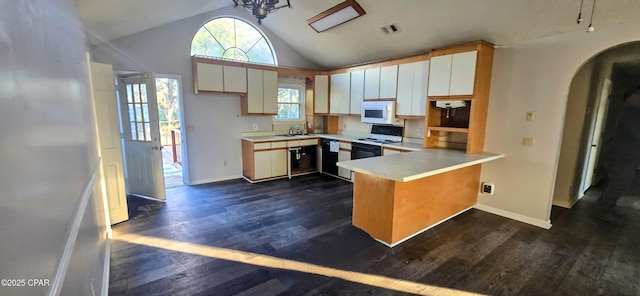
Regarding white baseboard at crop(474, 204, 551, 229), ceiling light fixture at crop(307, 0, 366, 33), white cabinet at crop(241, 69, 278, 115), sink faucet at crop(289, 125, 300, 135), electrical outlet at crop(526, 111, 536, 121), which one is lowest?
white baseboard at crop(474, 204, 551, 229)

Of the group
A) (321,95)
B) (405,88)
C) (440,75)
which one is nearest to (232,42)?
(321,95)

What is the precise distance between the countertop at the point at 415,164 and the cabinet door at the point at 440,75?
864 mm

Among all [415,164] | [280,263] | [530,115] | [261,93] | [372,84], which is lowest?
[280,263]

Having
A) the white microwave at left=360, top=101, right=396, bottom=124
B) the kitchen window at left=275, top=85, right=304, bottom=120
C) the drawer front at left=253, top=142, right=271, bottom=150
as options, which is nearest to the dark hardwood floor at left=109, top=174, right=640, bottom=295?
the drawer front at left=253, top=142, right=271, bottom=150

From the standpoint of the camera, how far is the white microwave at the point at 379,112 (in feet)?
15.4

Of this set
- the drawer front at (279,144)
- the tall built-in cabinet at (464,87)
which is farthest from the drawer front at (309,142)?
the tall built-in cabinet at (464,87)

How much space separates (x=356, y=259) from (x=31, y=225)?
94.4 inches

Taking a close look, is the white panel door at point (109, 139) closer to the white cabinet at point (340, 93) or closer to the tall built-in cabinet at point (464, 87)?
the white cabinet at point (340, 93)

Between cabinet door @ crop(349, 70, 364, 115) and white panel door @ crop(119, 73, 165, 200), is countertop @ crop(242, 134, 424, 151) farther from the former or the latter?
white panel door @ crop(119, 73, 165, 200)

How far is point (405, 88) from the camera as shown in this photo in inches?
176

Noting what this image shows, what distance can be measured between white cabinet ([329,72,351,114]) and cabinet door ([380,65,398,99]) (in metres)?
0.80

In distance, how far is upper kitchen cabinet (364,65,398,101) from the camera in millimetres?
4633

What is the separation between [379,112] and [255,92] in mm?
2353

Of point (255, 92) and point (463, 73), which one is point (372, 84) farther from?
point (255, 92)
